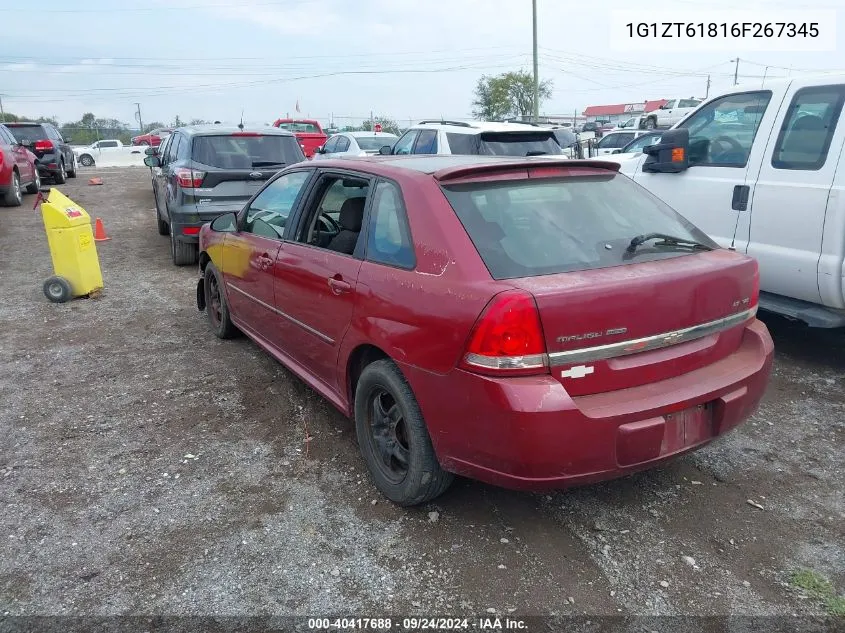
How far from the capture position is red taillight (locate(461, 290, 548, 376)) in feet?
8.22

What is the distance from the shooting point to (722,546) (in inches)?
115

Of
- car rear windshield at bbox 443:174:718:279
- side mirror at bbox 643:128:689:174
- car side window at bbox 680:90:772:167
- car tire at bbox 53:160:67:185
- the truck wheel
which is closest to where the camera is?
car rear windshield at bbox 443:174:718:279

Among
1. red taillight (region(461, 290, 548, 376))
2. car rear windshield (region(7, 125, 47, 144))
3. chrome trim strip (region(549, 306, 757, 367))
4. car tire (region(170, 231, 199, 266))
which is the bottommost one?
car tire (region(170, 231, 199, 266))

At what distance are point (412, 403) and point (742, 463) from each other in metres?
1.95

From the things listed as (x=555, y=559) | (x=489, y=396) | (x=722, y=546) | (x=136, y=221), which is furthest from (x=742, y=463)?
(x=136, y=221)

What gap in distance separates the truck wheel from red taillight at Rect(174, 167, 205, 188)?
171 centimetres

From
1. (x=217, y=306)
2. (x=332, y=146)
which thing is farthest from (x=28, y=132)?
(x=217, y=306)

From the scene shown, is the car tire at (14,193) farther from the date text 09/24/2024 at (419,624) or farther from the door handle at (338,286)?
the date text 09/24/2024 at (419,624)

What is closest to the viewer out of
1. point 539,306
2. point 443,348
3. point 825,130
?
point 539,306

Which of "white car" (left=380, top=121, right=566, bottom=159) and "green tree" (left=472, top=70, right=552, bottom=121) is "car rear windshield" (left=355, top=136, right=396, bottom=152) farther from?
"green tree" (left=472, top=70, right=552, bottom=121)

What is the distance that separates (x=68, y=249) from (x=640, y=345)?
6.26 m

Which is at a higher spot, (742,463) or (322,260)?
(322,260)

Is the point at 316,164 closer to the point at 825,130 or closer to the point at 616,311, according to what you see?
the point at 616,311

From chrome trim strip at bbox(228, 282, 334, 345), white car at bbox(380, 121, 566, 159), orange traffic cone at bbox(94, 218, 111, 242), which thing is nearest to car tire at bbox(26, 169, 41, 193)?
orange traffic cone at bbox(94, 218, 111, 242)
